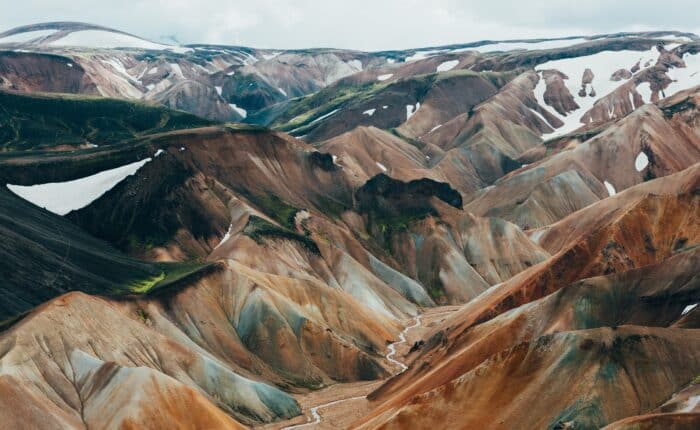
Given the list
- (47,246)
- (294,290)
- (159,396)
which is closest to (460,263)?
(294,290)

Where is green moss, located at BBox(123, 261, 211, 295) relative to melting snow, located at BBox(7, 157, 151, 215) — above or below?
below

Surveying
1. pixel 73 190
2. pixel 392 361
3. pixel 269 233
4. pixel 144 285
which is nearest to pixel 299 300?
pixel 392 361

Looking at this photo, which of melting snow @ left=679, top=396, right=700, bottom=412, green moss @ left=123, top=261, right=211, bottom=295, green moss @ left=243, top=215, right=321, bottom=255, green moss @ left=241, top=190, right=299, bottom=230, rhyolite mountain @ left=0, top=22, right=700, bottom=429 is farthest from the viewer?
green moss @ left=241, top=190, right=299, bottom=230

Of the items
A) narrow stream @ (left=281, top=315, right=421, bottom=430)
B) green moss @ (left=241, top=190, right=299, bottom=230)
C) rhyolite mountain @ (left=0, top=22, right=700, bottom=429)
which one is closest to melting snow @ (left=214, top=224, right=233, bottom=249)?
rhyolite mountain @ (left=0, top=22, right=700, bottom=429)

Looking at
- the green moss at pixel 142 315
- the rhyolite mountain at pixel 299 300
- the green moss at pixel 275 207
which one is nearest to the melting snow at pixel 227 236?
the rhyolite mountain at pixel 299 300

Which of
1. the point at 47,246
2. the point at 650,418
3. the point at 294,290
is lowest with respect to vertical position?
the point at 650,418

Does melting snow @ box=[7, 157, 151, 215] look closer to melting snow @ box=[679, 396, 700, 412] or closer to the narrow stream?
the narrow stream

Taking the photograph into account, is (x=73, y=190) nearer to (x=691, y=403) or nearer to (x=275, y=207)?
(x=275, y=207)

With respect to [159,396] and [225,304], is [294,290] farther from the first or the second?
[159,396]
